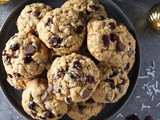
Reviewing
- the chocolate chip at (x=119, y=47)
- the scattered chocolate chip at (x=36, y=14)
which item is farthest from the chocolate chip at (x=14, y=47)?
the chocolate chip at (x=119, y=47)

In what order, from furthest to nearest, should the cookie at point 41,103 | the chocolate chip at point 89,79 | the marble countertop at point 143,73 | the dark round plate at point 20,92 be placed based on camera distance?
the marble countertop at point 143,73
the dark round plate at point 20,92
the cookie at point 41,103
the chocolate chip at point 89,79

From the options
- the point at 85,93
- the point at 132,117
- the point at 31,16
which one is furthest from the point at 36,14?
the point at 132,117

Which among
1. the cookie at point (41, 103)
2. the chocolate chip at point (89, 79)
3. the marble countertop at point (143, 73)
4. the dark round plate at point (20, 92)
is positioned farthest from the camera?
the marble countertop at point (143, 73)

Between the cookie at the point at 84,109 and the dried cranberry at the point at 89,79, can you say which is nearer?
the dried cranberry at the point at 89,79

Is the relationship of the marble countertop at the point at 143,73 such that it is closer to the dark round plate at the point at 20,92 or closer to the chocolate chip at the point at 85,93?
the dark round plate at the point at 20,92

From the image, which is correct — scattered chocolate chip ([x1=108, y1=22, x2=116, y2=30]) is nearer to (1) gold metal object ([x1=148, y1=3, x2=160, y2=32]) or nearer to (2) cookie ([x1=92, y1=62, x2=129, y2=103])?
(2) cookie ([x1=92, y1=62, x2=129, y2=103])

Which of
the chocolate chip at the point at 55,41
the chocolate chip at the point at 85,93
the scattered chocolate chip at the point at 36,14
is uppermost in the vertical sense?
the scattered chocolate chip at the point at 36,14

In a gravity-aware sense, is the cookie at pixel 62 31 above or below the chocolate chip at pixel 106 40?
above

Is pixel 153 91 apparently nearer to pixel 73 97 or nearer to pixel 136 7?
pixel 136 7
